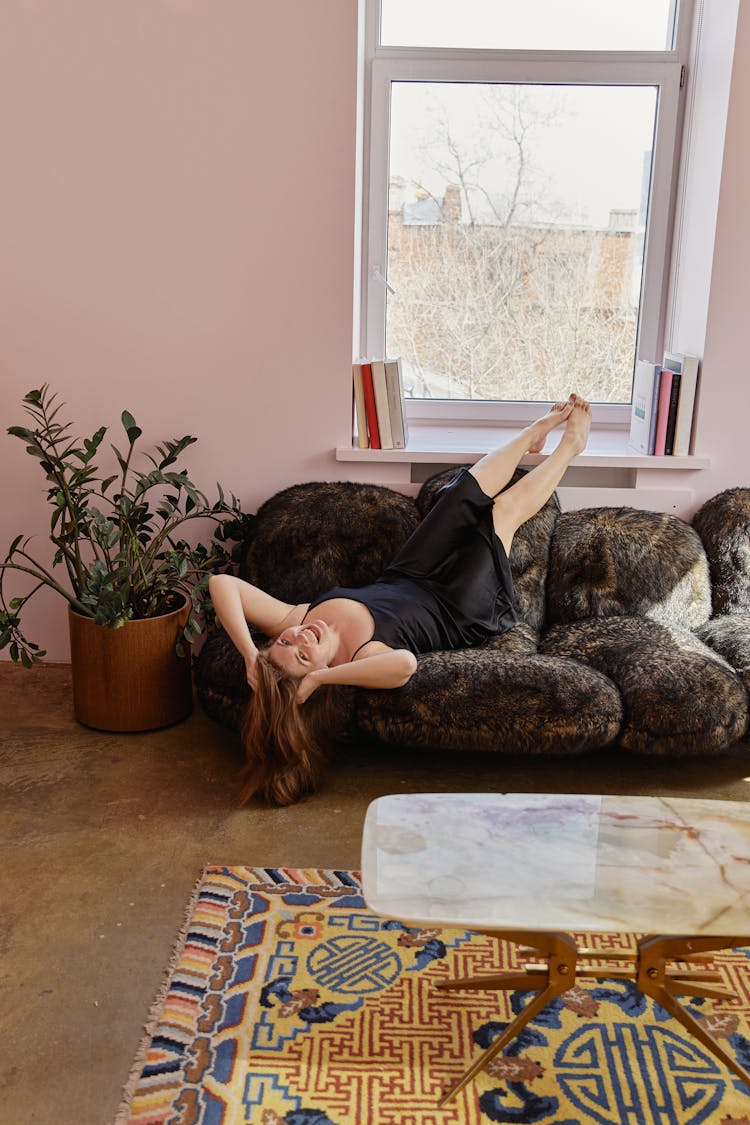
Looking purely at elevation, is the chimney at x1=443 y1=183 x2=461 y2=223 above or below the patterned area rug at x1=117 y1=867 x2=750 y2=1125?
above

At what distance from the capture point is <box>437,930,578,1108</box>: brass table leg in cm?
178

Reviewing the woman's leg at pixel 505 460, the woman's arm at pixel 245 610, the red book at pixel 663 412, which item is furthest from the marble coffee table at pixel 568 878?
the red book at pixel 663 412

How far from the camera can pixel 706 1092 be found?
181cm

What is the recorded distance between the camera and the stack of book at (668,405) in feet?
11.8

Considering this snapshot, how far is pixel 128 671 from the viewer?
318 cm

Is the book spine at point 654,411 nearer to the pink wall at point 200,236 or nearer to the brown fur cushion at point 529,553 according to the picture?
the pink wall at point 200,236

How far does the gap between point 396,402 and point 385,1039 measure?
7.30ft

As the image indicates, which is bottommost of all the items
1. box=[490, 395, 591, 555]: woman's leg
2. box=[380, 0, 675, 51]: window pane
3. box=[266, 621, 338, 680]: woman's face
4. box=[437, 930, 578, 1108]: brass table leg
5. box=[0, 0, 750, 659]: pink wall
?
box=[437, 930, 578, 1108]: brass table leg

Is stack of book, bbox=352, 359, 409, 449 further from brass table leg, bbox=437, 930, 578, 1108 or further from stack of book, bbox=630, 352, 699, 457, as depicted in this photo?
brass table leg, bbox=437, 930, 578, 1108

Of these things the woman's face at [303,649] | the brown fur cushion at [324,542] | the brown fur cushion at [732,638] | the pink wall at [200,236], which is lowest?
the brown fur cushion at [732,638]

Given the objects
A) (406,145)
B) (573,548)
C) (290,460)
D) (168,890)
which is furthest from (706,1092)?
(406,145)

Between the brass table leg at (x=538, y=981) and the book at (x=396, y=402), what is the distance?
6.97ft

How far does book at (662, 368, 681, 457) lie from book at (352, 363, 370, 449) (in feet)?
3.59

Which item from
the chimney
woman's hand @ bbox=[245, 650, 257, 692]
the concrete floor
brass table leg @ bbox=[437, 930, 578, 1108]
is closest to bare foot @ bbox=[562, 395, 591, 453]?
the chimney
